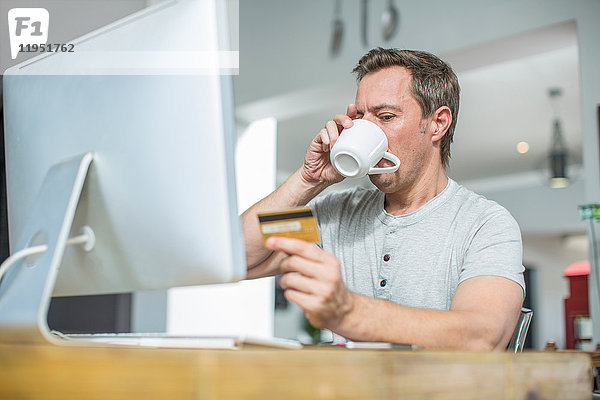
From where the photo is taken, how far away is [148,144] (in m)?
0.70

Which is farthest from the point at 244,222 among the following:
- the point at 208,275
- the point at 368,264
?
the point at 208,275

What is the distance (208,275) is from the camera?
2.19 ft

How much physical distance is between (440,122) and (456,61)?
205 cm

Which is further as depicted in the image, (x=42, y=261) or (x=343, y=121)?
(x=343, y=121)

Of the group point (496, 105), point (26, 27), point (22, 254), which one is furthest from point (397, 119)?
point (496, 105)

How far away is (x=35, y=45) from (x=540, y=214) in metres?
7.29

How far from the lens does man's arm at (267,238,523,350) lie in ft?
2.26

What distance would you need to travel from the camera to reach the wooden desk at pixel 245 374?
467mm

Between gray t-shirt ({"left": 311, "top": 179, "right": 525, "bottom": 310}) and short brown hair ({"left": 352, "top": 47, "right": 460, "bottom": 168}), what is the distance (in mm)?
185

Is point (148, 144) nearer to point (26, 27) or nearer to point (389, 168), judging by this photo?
point (389, 168)

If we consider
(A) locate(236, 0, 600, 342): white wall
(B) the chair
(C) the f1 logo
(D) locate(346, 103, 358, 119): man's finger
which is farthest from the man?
(A) locate(236, 0, 600, 342): white wall

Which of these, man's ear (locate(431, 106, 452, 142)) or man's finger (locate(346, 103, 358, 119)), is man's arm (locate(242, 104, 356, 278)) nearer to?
man's finger (locate(346, 103, 358, 119))

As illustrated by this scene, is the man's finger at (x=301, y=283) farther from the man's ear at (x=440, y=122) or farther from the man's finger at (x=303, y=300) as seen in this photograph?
the man's ear at (x=440, y=122)

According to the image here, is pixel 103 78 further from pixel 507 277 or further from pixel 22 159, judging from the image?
pixel 507 277
